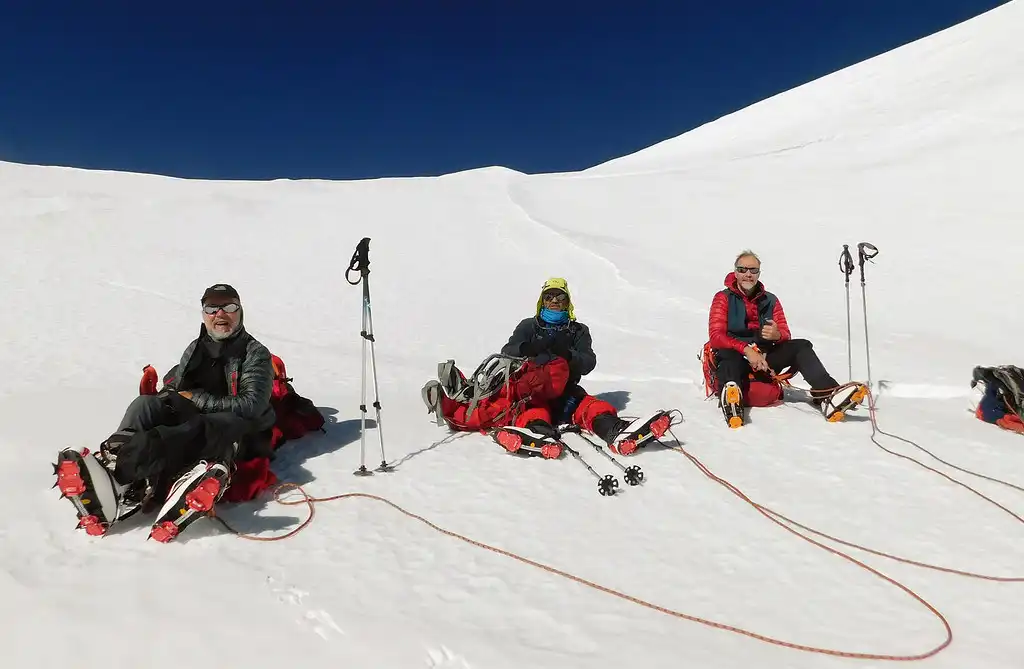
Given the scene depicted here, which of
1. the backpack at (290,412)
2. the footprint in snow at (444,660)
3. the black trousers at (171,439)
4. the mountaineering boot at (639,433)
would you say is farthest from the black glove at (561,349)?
the footprint in snow at (444,660)

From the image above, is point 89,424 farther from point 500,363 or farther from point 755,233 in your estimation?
point 755,233

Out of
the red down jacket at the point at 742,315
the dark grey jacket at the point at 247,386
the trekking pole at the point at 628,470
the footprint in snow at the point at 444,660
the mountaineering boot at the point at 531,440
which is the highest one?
the red down jacket at the point at 742,315

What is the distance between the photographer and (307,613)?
2479mm

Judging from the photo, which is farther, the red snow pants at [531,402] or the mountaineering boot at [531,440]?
the red snow pants at [531,402]

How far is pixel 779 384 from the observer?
17.4 feet

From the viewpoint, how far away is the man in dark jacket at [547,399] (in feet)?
13.8

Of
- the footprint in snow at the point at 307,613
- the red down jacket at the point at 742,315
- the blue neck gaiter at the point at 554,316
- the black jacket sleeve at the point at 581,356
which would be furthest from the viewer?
the red down jacket at the point at 742,315

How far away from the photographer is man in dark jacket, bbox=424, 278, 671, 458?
13.8ft

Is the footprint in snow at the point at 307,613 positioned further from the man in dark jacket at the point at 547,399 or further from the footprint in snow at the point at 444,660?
the man in dark jacket at the point at 547,399

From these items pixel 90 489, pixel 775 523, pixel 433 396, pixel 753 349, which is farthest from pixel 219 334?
pixel 753 349

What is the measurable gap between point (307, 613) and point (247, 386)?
167 centimetres

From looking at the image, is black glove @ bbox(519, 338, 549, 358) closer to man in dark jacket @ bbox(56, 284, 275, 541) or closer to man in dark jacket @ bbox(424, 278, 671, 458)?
man in dark jacket @ bbox(424, 278, 671, 458)

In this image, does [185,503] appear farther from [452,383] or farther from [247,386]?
[452,383]

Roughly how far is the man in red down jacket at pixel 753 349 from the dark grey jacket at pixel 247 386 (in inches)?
126
